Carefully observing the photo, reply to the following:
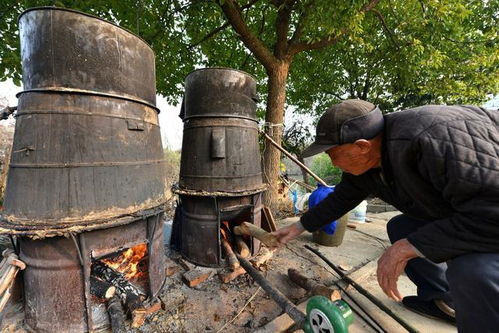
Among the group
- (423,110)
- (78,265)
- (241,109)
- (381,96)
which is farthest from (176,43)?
(381,96)

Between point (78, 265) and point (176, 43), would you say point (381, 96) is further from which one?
point (78, 265)

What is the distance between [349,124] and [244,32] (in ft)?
14.3

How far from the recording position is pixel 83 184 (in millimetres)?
2084

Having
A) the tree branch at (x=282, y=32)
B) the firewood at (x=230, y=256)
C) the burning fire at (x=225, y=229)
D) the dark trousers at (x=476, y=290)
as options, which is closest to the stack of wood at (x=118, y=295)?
the firewood at (x=230, y=256)

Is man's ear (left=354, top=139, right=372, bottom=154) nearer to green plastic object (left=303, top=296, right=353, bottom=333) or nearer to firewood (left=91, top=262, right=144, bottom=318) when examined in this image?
green plastic object (left=303, top=296, right=353, bottom=333)

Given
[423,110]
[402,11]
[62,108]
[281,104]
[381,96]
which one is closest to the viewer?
[423,110]

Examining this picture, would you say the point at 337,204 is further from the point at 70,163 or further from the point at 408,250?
the point at 70,163

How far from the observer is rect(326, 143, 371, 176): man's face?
5.85 feet

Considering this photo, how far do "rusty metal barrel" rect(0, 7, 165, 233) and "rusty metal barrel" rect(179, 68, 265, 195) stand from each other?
1.19 metres

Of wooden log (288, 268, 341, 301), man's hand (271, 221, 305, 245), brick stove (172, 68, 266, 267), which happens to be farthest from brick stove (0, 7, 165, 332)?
wooden log (288, 268, 341, 301)

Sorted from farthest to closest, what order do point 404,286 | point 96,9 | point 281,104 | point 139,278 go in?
point 281,104 → point 96,9 → point 404,286 → point 139,278

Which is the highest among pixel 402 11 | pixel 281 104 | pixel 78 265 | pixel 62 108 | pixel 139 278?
pixel 402 11

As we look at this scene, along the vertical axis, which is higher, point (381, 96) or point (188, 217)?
point (381, 96)

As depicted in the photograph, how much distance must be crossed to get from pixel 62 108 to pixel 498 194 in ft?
10.4
